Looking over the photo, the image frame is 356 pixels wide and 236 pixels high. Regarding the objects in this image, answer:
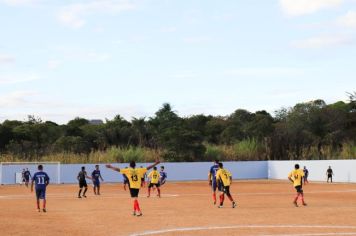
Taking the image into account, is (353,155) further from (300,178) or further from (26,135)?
(26,135)

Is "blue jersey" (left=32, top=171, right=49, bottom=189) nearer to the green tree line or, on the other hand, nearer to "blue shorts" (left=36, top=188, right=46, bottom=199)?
"blue shorts" (left=36, top=188, right=46, bottom=199)

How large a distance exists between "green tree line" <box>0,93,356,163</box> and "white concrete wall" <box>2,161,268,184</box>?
525 cm

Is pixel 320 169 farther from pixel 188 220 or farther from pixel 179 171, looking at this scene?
pixel 188 220

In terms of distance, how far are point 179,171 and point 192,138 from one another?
27.3ft

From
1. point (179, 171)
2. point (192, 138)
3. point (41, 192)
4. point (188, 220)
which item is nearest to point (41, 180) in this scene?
point (41, 192)

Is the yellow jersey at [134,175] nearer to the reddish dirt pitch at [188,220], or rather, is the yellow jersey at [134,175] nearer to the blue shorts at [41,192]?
the reddish dirt pitch at [188,220]

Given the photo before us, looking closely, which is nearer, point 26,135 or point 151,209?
point 151,209

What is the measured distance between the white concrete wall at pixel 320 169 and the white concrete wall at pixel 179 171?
5.93 ft

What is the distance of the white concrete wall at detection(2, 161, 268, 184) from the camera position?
211 feet

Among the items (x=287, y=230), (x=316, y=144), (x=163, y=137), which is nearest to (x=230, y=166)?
(x=163, y=137)

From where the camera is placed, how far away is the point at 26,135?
337ft

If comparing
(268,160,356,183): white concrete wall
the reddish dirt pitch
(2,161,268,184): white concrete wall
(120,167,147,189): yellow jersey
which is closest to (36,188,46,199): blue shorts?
the reddish dirt pitch

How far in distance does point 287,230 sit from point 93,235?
5.15 m

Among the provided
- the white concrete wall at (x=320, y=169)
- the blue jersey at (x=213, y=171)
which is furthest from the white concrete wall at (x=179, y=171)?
the blue jersey at (x=213, y=171)
